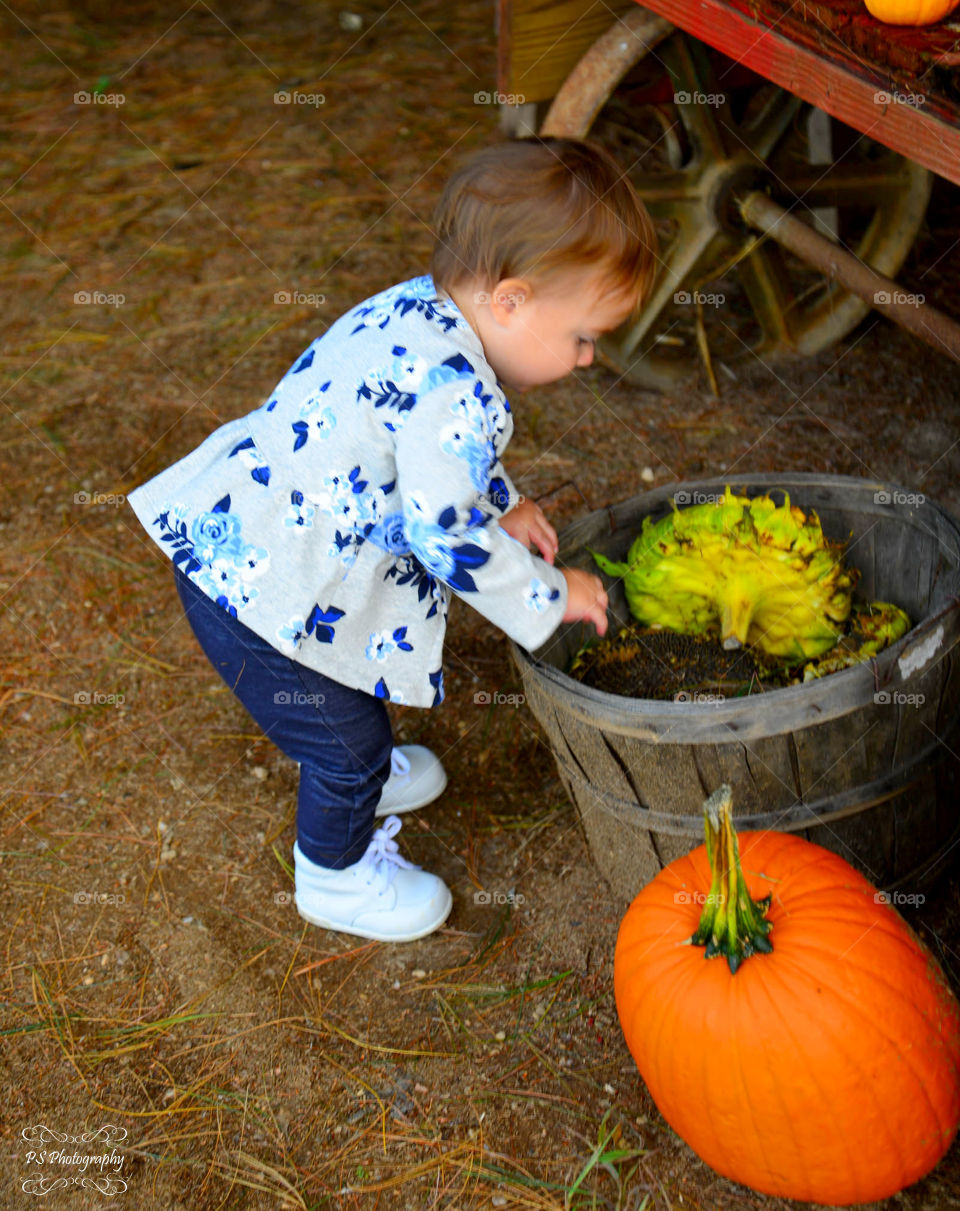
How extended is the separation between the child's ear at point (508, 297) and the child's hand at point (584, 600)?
0.37m

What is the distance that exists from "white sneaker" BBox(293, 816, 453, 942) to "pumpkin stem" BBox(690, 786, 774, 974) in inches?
26.5

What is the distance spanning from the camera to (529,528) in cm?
177

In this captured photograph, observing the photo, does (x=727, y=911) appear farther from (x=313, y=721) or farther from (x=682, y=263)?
(x=682, y=263)

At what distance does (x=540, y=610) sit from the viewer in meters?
1.56

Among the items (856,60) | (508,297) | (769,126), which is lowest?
(769,126)

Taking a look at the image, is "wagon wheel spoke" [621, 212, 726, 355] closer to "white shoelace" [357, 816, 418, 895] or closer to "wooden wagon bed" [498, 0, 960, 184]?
"wooden wagon bed" [498, 0, 960, 184]

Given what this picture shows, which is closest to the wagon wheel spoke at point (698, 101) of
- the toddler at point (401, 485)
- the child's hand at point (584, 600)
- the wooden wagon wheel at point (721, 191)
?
the wooden wagon wheel at point (721, 191)

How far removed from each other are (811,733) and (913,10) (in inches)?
38.0

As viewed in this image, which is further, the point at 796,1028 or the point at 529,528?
the point at 529,528

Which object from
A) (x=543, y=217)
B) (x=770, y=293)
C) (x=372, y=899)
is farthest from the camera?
(x=770, y=293)

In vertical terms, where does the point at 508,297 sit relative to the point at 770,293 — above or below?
above

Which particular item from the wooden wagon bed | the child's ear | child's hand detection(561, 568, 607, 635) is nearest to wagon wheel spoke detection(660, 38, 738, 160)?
the wooden wagon bed

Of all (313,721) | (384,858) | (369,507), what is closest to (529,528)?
(369,507)

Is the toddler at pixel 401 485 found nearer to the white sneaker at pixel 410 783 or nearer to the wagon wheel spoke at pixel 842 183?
the white sneaker at pixel 410 783
